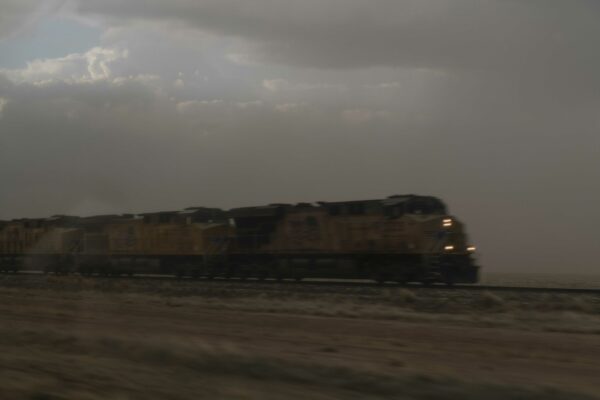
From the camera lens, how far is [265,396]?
8.28 metres

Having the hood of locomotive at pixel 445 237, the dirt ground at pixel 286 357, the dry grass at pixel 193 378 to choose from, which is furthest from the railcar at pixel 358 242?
the dry grass at pixel 193 378

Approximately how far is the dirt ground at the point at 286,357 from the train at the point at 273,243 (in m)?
10.1

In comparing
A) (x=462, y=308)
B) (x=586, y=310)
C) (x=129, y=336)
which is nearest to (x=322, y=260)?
(x=462, y=308)

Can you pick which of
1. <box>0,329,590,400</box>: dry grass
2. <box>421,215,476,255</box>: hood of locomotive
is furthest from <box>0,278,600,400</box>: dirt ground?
<box>421,215,476,255</box>: hood of locomotive

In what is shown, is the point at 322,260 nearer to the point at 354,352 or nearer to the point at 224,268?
the point at 224,268

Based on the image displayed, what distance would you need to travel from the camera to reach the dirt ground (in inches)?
338

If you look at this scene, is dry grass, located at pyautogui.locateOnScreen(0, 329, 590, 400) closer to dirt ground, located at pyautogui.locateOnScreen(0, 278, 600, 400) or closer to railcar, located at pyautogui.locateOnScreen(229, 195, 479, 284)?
dirt ground, located at pyautogui.locateOnScreen(0, 278, 600, 400)

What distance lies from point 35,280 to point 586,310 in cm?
2617

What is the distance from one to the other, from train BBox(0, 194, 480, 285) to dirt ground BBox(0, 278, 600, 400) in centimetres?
1005

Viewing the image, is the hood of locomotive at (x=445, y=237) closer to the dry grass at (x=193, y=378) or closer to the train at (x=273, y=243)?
the train at (x=273, y=243)

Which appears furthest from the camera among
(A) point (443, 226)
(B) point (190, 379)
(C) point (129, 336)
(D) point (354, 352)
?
(A) point (443, 226)

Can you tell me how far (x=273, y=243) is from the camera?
31.7 meters

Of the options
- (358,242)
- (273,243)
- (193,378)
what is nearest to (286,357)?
(193,378)

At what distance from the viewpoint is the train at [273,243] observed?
89.4ft
